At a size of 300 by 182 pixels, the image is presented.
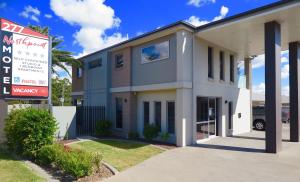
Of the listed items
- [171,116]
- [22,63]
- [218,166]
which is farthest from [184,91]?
[22,63]

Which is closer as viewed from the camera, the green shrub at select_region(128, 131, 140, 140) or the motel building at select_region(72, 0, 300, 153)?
the motel building at select_region(72, 0, 300, 153)

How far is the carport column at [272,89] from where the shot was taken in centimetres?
1082

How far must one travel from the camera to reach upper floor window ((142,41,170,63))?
13570 millimetres

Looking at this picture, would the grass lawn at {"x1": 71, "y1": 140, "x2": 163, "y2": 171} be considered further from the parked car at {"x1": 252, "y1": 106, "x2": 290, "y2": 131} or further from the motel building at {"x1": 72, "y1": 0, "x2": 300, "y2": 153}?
the parked car at {"x1": 252, "y1": 106, "x2": 290, "y2": 131}

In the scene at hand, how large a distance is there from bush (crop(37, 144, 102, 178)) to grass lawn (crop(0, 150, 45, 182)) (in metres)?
0.70

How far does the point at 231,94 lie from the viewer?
16.6 m

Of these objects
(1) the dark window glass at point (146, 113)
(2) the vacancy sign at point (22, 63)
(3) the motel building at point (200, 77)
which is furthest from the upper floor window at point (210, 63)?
(2) the vacancy sign at point (22, 63)

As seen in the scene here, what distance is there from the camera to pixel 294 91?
14.0 metres

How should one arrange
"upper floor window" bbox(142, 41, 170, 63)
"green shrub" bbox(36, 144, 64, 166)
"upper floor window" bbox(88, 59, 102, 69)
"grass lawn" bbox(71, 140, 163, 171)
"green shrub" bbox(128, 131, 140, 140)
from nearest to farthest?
1. "green shrub" bbox(36, 144, 64, 166)
2. "grass lawn" bbox(71, 140, 163, 171)
3. "upper floor window" bbox(142, 41, 170, 63)
4. "green shrub" bbox(128, 131, 140, 140)
5. "upper floor window" bbox(88, 59, 102, 69)

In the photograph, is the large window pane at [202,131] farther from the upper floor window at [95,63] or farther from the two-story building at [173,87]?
the upper floor window at [95,63]

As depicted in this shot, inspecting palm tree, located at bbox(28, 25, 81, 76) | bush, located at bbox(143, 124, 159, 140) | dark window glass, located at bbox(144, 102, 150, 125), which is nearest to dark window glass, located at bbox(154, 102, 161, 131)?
bush, located at bbox(143, 124, 159, 140)

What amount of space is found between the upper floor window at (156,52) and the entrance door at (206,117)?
298cm

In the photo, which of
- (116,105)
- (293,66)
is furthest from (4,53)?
(293,66)

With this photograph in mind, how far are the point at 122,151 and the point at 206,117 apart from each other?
568cm
